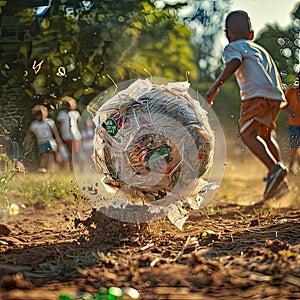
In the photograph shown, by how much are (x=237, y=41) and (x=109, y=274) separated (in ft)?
9.50

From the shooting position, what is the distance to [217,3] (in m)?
10.9

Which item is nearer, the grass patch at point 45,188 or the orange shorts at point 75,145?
the grass patch at point 45,188

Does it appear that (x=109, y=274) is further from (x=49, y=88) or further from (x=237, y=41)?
(x=49, y=88)

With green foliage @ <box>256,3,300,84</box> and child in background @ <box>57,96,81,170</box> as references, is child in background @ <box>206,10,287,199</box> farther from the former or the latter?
child in background @ <box>57,96,81,170</box>

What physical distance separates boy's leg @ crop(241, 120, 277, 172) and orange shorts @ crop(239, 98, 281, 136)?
0.11ft

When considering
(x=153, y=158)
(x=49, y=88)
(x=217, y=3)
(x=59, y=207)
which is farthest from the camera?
(x=217, y=3)

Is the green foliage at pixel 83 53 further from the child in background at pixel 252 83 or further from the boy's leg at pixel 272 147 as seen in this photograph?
the boy's leg at pixel 272 147

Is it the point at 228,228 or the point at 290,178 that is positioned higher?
the point at 228,228

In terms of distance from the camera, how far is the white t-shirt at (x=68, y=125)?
8383mm

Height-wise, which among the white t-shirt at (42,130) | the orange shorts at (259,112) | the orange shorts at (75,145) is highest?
the orange shorts at (259,112)

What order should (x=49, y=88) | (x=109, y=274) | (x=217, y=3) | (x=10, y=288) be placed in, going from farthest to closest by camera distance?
(x=217, y=3) < (x=49, y=88) < (x=109, y=274) < (x=10, y=288)

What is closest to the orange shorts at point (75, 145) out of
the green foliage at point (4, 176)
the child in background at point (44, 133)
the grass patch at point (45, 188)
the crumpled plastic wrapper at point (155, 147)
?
the child in background at point (44, 133)

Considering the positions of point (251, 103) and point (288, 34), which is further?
point (288, 34)

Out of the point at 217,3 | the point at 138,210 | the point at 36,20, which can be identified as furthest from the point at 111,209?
the point at 217,3
